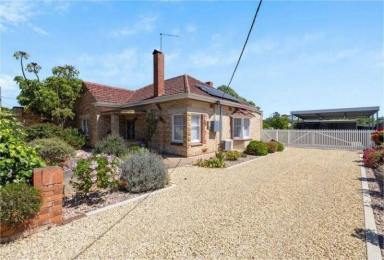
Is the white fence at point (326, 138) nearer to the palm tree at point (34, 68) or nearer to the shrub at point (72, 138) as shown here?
the shrub at point (72, 138)

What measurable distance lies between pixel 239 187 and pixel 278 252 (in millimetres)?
3343

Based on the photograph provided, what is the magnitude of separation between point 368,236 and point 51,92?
17.9 metres

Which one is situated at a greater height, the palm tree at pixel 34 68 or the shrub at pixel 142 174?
the palm tree at pixel 34 68

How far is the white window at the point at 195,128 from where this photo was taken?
11977 mm

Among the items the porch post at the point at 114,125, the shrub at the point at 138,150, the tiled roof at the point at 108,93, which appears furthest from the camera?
the tiled roof at the point at 108,93

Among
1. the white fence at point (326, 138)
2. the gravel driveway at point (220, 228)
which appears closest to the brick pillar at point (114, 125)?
the gravel driveway at point (220, 228)

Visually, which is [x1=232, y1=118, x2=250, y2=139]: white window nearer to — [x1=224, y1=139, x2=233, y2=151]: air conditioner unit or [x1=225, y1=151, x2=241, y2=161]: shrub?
[x1=224, y1=139, x2=233, y2=151]: air conditioner unit

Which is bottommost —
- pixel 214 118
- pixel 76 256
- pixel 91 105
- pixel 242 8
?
pixel 76 256

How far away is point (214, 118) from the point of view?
43.7 feet

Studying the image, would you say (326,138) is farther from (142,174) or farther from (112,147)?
(142,174)

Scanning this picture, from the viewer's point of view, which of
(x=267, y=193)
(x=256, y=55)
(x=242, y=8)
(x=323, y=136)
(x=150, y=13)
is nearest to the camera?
(x=267, y=193)

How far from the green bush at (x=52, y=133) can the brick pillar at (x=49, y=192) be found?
10.7m

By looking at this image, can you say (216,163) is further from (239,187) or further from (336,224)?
(336,224)

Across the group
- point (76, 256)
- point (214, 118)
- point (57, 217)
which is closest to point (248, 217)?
point (76, 256)
